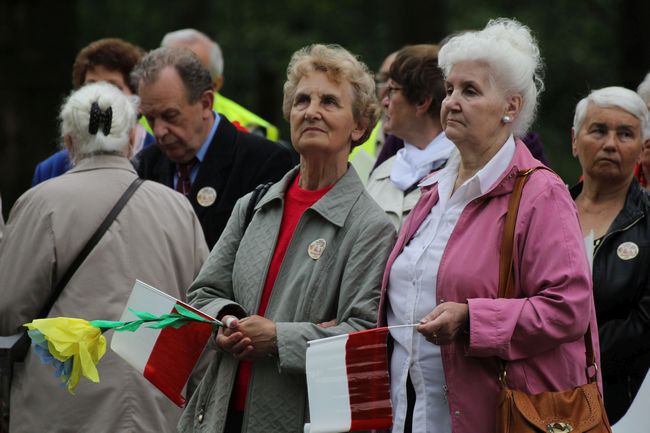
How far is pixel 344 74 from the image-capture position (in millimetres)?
4906

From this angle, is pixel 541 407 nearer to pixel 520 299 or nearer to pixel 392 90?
pixel 520 299

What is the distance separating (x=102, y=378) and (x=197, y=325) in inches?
33.2

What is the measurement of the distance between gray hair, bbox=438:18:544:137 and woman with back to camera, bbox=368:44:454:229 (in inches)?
54.6

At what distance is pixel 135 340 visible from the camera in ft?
16.0

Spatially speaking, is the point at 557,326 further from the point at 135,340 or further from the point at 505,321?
the point at 135,340

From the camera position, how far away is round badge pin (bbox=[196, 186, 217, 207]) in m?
6.26

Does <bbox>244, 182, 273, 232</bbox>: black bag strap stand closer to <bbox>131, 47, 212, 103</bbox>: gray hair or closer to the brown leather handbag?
the brown leather handbag

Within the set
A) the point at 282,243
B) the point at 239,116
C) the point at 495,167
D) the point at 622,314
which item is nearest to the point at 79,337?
the point at 282,243

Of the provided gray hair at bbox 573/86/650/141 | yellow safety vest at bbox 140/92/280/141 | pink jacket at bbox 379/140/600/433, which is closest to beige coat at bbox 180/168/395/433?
pink jacket at bbox 379/140/600/433

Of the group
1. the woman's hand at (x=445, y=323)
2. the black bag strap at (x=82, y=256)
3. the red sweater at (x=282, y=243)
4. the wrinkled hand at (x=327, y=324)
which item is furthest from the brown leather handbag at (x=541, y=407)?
the black bag strap at (x=82, y=256)

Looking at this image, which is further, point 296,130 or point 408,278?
point 296,130

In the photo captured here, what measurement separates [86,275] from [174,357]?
79cm

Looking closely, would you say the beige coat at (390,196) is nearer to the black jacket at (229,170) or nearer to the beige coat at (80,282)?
the black jacket at (229,170)

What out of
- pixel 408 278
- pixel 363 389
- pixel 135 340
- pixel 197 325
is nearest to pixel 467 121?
pixel 408 278
